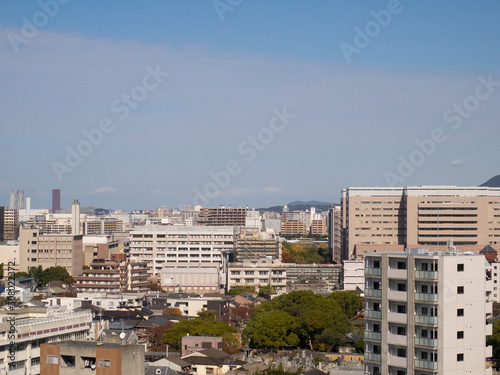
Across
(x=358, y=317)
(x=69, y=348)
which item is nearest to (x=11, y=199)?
(x=358, y=317)

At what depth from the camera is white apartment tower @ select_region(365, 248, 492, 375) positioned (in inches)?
524

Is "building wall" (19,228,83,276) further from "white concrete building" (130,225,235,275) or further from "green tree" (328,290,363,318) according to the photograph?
"green tree" (328,290,363,318)

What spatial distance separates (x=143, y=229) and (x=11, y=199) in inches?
4272

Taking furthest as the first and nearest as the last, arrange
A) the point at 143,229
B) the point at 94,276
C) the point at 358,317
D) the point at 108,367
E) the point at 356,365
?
the point at 143,229 → the point at 94,276 → the point at 358,317 → the point at 356,365 → the point at 108,367

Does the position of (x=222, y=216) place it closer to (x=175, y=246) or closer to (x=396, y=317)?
(x=175, y=246)

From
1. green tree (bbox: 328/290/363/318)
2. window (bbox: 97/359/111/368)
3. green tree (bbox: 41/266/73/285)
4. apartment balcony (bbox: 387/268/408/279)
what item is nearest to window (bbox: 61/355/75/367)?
window (bbox: 97/359/111/368)

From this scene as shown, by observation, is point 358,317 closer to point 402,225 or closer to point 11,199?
point 402,225

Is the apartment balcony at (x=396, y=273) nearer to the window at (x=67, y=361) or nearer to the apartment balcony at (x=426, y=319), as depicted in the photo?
the apartment balcony at (x=426, y=319)

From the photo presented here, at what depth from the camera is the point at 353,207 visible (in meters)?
60.7

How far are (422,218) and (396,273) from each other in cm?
4490

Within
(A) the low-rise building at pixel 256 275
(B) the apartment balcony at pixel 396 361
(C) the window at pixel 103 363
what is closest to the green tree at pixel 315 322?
(A) the low-rise building at pixel 256 275

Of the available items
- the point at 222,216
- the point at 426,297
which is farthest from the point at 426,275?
the point at 222,216

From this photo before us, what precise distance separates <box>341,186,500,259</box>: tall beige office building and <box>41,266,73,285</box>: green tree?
67.2ft

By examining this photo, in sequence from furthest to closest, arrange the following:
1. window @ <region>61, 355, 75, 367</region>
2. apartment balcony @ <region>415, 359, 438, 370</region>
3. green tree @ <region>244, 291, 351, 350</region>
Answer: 1. green tree @ <region>244, 291, 351, 350</region>
2. apartment balcony @ <region>415, 359, 438, 370</region>
3. window @ <region>61, 355, 75, 367</region>
